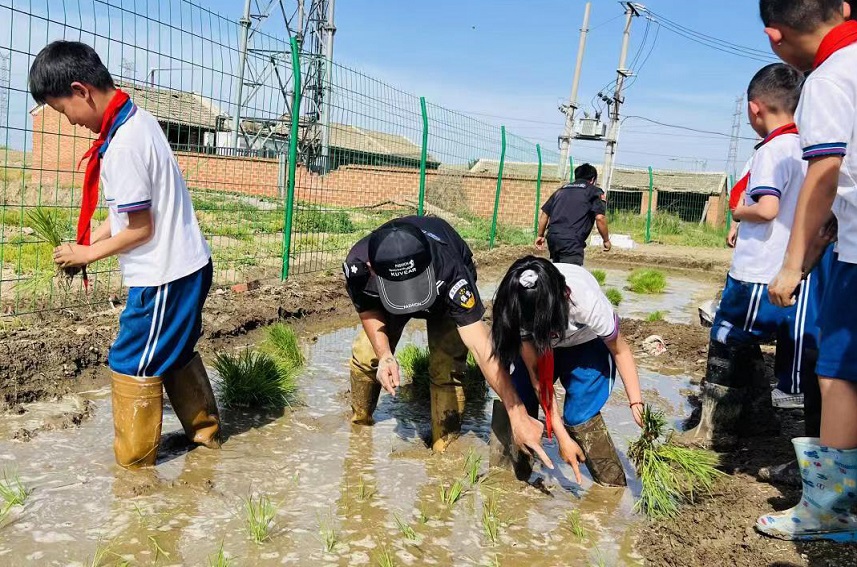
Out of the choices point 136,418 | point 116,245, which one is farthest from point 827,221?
point 136,418

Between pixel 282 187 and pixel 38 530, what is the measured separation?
19.3ft

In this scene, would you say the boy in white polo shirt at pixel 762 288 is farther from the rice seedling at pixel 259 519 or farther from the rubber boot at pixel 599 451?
the rice seedling at pixel 259 519

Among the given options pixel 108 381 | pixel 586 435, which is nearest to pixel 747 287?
pixel 586 435

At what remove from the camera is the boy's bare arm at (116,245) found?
3.12 meters

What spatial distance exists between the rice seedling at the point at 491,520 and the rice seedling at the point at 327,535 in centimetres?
62

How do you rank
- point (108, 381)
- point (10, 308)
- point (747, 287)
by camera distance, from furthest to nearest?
1. point (10, 308)
2. point (108, 381)
3. point (747, 287)

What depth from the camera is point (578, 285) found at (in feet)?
10.3

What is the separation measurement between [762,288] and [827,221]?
1013 millimetres

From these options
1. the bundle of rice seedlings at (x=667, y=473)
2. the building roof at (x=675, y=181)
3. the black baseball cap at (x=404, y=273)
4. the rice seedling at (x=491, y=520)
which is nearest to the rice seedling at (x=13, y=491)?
the black baseball cap at (x=404, y=273)

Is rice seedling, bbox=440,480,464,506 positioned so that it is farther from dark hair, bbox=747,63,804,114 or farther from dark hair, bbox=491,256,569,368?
dark hair, bbox=747,63,804,114

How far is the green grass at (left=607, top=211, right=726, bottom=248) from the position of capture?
75.6ft

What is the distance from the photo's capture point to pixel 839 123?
7.70 feet

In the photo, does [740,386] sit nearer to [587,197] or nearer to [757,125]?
[757,125]

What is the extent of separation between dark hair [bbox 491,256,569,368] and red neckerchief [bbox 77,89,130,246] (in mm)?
1811
